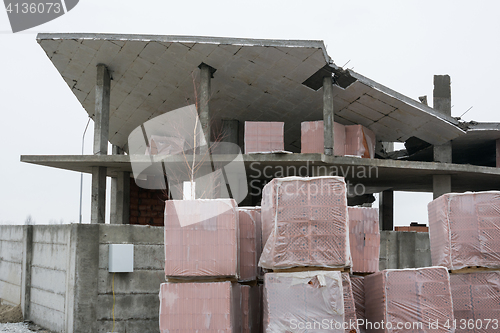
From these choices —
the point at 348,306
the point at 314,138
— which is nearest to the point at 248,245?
the point at 348,306

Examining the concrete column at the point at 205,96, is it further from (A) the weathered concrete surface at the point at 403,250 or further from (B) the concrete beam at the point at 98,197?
(A) the weathered concrete surface at the point at 403,250

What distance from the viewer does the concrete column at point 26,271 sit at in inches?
392

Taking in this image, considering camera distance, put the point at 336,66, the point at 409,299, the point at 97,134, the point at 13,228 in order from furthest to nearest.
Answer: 1. the point at 97,134
2. the point at 336,66
3. the point at 13,228
4. the point at 409,299

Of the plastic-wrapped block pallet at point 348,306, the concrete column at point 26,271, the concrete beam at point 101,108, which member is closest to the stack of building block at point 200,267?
the plastic-wrapped block pallet at point 348,306

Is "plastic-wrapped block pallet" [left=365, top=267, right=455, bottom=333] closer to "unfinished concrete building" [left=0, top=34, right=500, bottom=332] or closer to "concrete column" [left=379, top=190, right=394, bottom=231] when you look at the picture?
"unfinished concrete building" [left=0, top=34, right=500, bottom=332]

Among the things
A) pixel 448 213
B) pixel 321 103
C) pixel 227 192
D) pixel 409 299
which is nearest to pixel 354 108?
pixel 321 103

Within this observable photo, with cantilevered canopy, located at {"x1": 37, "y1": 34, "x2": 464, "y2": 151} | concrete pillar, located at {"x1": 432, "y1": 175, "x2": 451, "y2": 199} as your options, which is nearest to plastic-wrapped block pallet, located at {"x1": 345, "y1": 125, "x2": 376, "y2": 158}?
cantilevered canopy, located at {"x1": 37, "y1": 34, "x2": 464, "y2": 151}

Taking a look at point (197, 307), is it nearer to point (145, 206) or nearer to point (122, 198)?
point (122, 198)

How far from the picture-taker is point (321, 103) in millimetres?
16906

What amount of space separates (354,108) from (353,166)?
2018 millimetres

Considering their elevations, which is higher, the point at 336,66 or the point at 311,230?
the point at 336,66

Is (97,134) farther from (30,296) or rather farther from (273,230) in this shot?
(273,230)

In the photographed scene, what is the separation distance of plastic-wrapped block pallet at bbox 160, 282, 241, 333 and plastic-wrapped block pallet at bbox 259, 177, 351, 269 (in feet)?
2.57

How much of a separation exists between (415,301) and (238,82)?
10.9 metres
